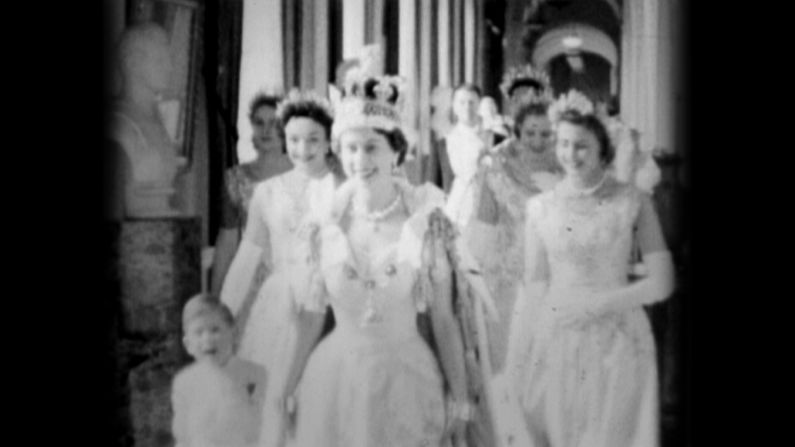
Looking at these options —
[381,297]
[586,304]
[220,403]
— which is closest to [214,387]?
[220,403]

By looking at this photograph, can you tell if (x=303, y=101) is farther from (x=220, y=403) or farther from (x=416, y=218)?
(x=220, y=403)

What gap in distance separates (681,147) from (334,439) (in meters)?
1.24

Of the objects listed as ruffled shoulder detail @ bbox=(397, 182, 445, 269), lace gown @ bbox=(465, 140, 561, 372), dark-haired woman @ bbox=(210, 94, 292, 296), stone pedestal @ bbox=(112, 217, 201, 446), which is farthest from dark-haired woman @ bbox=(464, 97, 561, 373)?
stone pedestal @ bbox=(112, 217, 201, 446)

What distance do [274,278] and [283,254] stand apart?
0.07 meters

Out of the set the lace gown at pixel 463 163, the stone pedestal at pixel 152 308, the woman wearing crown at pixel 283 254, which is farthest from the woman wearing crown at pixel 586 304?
the stone pedestal at pixel 152 308

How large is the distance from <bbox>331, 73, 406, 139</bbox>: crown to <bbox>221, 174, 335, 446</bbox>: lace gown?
0.56ft

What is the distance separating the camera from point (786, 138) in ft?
17.2

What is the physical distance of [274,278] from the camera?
5.20 m

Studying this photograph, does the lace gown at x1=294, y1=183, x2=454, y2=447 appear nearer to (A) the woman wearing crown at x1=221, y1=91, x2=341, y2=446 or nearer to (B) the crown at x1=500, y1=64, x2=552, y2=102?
(A) the woman wearing crown at x1=221, y1=91, x2=341, y2=446

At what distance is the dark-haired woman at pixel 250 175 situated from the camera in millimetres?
5188

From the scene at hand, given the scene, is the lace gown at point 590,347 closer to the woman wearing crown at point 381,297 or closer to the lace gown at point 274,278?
the woman wearing crown at point 381,297

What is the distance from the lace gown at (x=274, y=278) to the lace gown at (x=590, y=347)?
2.07ft

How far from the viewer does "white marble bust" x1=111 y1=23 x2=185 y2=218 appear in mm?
5160

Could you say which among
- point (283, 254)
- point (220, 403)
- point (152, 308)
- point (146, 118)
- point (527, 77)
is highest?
point (527, 77)
